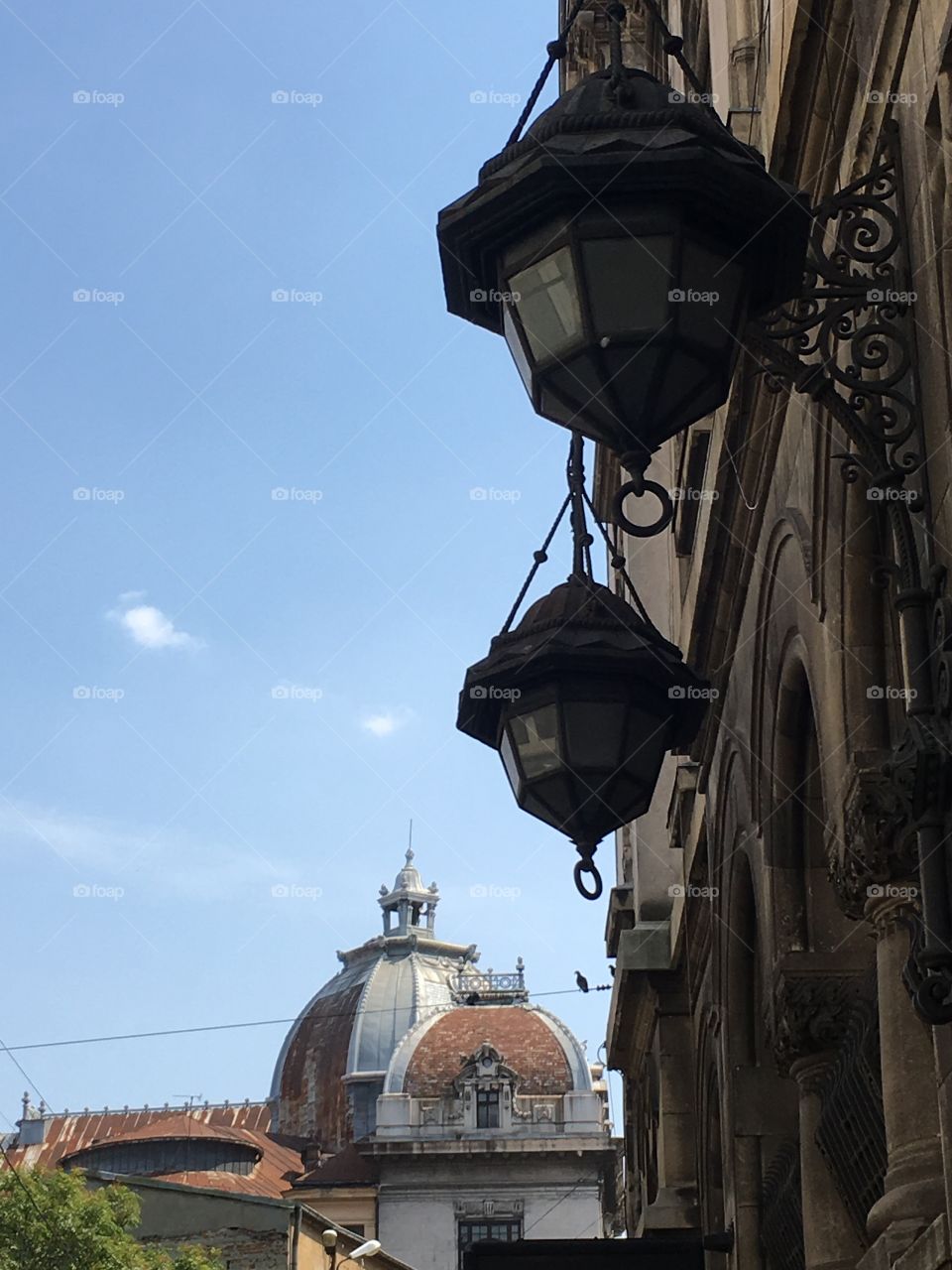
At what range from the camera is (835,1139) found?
7.50 m

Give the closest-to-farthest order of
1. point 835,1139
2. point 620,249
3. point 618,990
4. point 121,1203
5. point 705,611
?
point 620,249 → point 835,1139 → point 705,611 → point 618,990 → point 121,1203

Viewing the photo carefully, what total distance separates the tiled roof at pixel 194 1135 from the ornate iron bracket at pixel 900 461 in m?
49.5

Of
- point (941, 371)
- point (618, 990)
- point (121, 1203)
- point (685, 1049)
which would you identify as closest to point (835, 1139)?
point (941, 371)

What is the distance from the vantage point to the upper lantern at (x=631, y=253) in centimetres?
464

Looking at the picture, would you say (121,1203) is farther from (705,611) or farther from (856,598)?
(856,598)

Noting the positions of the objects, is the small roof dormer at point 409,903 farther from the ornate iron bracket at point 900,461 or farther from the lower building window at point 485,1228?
the ornate iron bracket at point 900,461

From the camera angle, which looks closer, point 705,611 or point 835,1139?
point 835,1139

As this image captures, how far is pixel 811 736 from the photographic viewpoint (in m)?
9.06

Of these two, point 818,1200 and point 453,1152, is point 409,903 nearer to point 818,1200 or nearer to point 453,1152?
point 453,1152

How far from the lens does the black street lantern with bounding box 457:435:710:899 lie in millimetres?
6465

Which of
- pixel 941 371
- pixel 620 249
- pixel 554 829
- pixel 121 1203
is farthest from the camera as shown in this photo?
pixel 121 1203

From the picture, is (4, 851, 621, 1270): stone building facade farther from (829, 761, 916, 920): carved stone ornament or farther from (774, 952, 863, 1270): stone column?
(829, 761, 916, 920): carved stone ornament

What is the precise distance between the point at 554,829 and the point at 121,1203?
28147mm

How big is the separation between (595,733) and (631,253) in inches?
87.3
